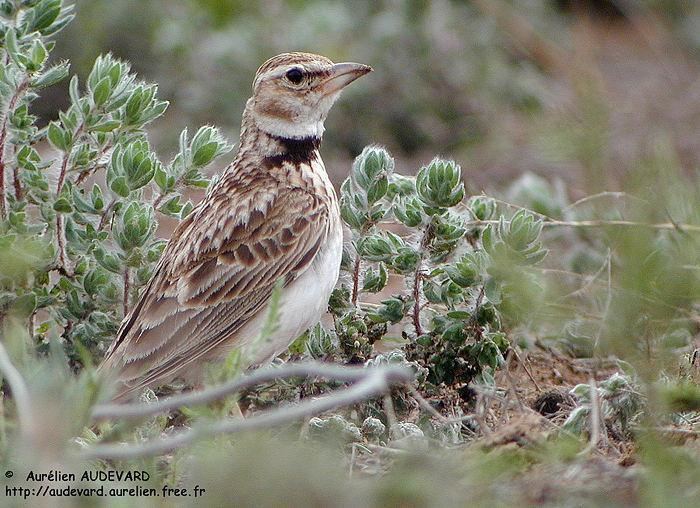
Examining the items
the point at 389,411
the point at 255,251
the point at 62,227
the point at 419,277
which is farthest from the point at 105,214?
the point at 389,411

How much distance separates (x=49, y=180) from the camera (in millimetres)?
4371

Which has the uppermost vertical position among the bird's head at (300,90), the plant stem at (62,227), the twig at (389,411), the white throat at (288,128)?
→ the bird's head at (300,90)

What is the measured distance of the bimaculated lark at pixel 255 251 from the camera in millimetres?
4227

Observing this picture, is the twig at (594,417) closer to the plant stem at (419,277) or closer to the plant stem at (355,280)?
the plant stem at (419,277)

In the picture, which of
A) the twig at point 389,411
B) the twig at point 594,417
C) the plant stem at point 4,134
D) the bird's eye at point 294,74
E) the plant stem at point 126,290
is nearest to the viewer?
the twig at point 594,417

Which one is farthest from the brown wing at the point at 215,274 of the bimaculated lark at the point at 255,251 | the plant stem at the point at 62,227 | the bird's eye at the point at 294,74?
the bird's eye at the point at 294,74

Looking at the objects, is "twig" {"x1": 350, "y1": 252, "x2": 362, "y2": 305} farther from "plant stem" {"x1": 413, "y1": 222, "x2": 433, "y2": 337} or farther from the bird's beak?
the bird's beak

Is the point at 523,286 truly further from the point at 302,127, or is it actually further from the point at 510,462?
the point at 302,127

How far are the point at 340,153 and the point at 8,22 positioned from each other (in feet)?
15.6

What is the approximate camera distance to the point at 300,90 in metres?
4.95

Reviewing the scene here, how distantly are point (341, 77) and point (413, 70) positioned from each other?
4917 millimetres

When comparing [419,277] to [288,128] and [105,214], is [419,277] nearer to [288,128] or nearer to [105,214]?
[288,128]

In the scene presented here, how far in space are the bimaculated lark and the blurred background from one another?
327cm

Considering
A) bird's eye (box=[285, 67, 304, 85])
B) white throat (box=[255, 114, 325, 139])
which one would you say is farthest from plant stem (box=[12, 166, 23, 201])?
bird's eye (box=[285, 67, 304, 85])
